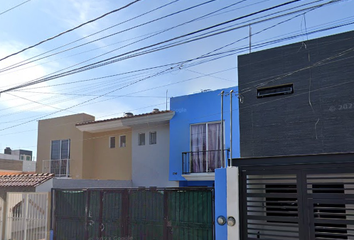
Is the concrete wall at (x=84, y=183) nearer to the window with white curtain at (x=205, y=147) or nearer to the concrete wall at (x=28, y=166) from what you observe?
the window with white curtain at (x=205, y=147)

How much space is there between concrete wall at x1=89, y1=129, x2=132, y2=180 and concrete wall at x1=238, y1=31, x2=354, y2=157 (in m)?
8.75

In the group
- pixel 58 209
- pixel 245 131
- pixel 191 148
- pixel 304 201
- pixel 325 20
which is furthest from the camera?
pixel 191 148

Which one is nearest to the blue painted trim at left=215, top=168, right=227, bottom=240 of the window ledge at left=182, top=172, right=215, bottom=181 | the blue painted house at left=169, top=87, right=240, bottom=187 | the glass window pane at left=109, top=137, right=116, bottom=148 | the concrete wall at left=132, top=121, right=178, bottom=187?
the blue painted house at left=169, top=87, right=240, bottom=187

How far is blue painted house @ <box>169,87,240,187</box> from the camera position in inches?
503

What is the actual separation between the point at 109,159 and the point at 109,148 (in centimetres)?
55

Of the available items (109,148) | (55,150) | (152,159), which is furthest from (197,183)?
(55,150)

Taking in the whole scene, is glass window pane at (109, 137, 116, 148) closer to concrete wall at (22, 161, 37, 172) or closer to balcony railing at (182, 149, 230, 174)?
balcony railing at (182, 149, 230, 174)

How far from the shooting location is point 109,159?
56.0 feet

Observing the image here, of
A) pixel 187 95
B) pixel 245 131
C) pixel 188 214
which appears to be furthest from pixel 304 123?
pixel 187 95

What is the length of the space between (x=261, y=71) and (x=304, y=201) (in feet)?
12.5

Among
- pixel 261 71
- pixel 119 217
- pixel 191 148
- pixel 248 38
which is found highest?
pixel 248 38

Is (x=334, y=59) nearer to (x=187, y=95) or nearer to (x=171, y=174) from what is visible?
(x=187, y=95)

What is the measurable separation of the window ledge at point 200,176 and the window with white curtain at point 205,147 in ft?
0.62

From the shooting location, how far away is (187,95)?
13.8 m
